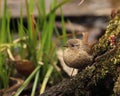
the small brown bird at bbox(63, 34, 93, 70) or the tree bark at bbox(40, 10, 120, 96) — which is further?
Answer: the small brown bird at bbox(63, 34, 93, 70)

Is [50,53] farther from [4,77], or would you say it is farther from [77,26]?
[77,26]

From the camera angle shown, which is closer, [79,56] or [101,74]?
[101,74]

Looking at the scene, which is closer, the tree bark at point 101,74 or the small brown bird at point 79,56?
the tree bark at point 101,74

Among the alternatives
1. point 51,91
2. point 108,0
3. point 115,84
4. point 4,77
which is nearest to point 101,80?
point 115,84
